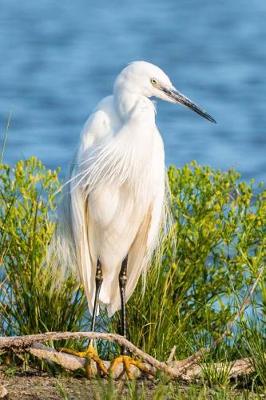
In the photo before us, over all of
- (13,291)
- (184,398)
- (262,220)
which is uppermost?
(262,220)

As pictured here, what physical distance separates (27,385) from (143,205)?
1.16 metres

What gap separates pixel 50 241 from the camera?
5.23 m

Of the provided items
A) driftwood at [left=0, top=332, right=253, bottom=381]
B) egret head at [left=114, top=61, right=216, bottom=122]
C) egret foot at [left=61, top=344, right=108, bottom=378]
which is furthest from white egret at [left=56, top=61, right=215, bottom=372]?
driftwood at [left=0, top=332, right=253, bottom=381]

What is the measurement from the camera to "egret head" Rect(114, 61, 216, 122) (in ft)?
16.7

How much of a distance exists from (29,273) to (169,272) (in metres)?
0.56

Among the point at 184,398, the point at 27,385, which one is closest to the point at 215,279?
the point at 27,385

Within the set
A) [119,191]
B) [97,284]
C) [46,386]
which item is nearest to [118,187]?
[119,191]

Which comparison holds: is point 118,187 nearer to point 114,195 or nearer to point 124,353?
point 114,195

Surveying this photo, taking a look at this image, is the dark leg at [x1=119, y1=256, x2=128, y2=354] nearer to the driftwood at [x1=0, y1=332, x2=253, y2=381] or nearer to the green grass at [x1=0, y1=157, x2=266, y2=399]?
the green grass at [x1=0, y1=157, x2=266, y2=399]

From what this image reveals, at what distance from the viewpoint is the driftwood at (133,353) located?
4.29 metres

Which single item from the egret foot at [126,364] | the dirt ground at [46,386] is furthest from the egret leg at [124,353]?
the dirt ground at [46,386]

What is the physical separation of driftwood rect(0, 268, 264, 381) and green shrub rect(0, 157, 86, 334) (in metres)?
0.36

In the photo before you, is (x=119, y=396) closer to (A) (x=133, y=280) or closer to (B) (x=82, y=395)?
(B) (x=82, y=395)

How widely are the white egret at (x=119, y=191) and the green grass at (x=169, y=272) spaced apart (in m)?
0.09
